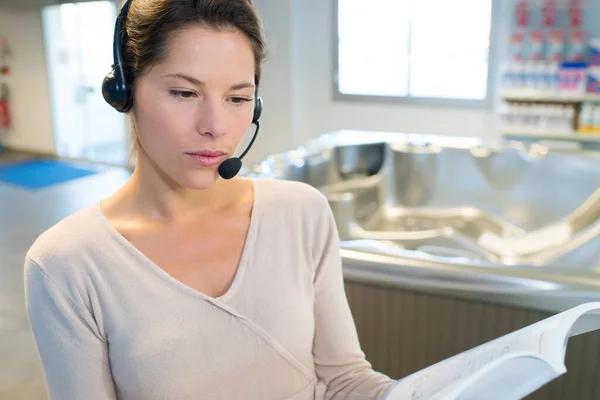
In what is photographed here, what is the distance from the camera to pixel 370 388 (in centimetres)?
97

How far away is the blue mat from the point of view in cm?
595

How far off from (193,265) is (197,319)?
86 mm

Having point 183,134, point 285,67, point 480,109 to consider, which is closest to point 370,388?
point 183,134

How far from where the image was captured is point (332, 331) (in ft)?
3.26

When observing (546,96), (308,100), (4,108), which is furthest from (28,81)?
(546,96)

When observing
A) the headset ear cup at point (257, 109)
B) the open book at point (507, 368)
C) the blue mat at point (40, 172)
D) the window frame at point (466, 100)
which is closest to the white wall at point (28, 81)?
the blue mat at point (40, 172)

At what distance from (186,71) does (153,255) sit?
0.92 ft

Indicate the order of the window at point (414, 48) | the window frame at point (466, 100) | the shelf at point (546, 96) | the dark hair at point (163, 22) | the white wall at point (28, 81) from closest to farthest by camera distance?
the dark hair at point (163, 22) → the shelf at point (546, 96) → the window frame at point (466, 100) → the window at point (414, 48) → the white wall at point (28, 81)

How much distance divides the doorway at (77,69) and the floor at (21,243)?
0.60 m

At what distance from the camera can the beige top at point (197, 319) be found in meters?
0.84

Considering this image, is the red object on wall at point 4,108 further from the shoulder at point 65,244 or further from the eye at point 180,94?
the eye at point 180,94

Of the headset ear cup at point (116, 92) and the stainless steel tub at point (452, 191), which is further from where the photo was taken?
the stainless steel tub at point (452, 191)

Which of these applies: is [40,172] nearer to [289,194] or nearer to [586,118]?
[586,118]

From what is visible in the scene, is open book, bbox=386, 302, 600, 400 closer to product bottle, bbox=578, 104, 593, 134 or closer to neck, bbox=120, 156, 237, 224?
neck, bbox=120, 156, 237, 224
